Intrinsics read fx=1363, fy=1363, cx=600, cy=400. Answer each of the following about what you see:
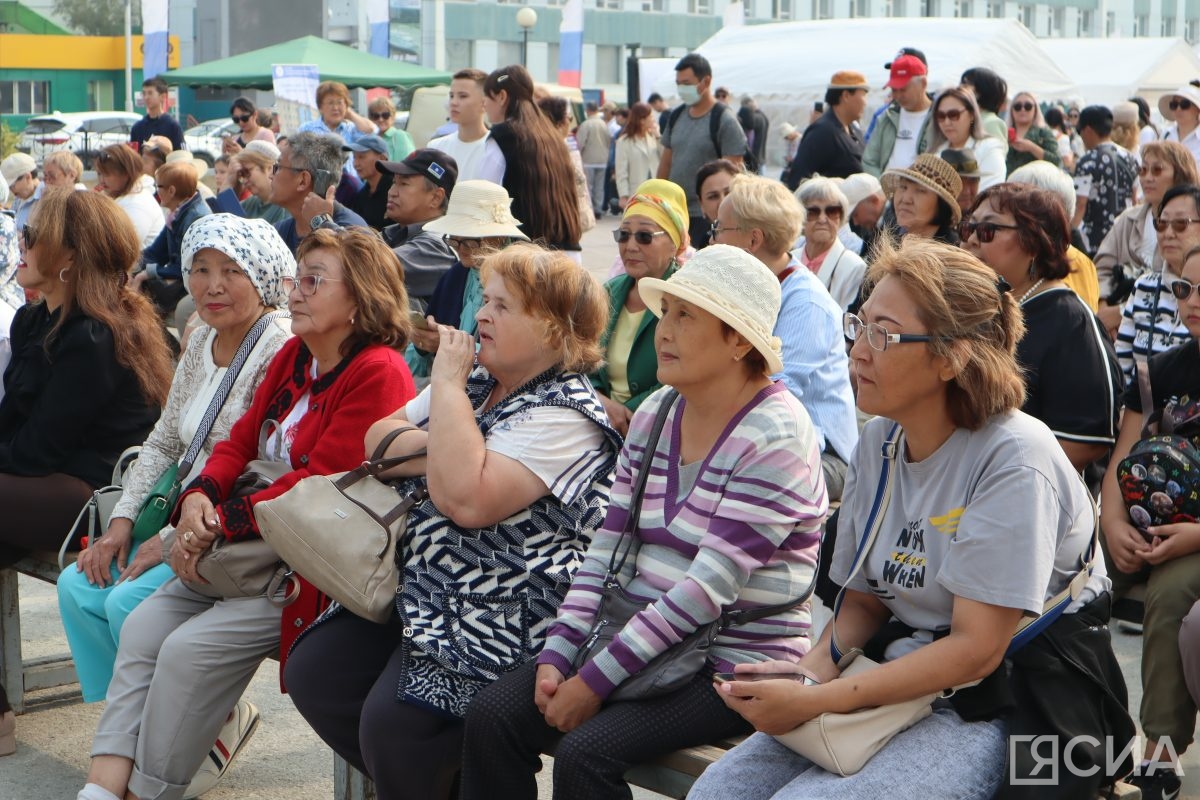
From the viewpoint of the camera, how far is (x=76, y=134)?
32969 millimetres

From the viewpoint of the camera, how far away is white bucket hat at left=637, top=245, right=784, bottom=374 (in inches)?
118

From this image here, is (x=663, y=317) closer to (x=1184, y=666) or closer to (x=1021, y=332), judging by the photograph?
(x=1021, y=332)

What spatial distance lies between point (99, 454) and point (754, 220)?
7.85 ft

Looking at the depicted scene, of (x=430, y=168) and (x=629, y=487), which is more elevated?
(x=430, y=168)

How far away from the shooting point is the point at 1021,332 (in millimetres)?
2740

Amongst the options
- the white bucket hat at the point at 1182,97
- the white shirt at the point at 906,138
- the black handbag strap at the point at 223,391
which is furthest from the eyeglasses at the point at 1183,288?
the white bucket hat at the point at 1182,97

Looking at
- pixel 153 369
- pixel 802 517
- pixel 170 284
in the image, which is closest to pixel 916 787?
pixel 802 517

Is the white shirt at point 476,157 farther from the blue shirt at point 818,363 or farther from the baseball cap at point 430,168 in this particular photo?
the blue shirt at point 818,363

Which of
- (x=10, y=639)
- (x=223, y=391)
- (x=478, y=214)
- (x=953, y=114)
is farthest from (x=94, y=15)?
(x=223, y=391)

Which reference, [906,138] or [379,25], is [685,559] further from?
[379,25]

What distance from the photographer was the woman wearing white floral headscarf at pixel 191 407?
13.4 ft

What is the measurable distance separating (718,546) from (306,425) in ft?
4.91

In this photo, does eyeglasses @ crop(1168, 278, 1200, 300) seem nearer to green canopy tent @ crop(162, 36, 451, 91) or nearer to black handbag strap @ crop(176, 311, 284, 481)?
black handbag strap @ crop(176, 311, 284, 481)

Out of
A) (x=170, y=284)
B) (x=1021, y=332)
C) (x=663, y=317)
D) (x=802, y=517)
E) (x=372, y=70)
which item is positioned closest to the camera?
(x=1021, y=332)
